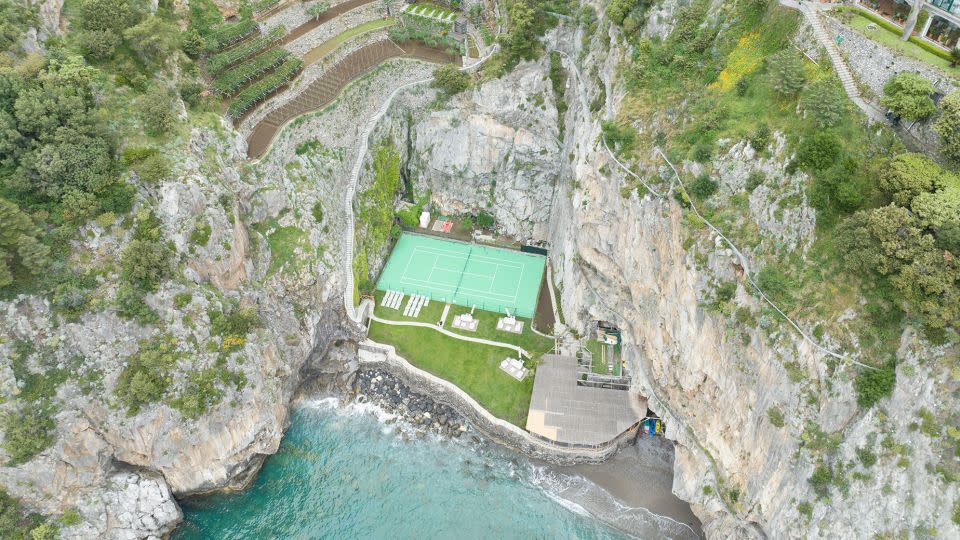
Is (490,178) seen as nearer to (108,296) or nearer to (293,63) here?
(293,63)

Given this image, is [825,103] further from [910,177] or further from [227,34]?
[227,34]

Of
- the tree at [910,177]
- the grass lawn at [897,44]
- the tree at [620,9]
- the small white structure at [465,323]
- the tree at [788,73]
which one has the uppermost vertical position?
the tree at [620,9]

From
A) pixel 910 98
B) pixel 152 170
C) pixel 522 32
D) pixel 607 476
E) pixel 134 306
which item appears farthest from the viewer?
pixel 522 32

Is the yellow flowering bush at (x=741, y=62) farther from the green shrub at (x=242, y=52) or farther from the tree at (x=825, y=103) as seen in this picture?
the green shrub at (x=242, y=52)

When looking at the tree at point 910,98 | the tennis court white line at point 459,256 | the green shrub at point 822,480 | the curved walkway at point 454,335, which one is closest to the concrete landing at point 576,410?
the curved walkway at point 454,335

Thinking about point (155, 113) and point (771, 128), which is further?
point (155, 113)

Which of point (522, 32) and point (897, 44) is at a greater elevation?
point (522, 32)

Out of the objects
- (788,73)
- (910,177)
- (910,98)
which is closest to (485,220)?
(788,73)

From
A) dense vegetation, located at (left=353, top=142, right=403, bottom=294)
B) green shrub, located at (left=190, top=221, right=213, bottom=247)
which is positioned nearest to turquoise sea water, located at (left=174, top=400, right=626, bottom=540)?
dense vegetation, located at (left=353, top=142, right=403, bottom=294)

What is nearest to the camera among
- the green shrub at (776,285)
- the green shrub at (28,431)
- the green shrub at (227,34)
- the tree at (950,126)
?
the tree at (950,126)
